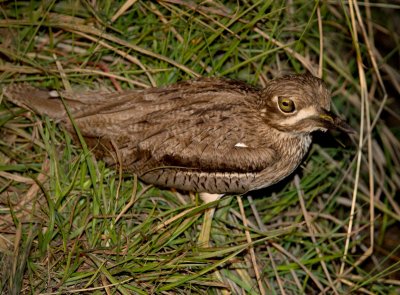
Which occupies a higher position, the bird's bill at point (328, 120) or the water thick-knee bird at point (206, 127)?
the bird's bill at point (328, 120)

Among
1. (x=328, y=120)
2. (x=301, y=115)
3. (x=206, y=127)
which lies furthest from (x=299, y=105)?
(x=206, y=127)

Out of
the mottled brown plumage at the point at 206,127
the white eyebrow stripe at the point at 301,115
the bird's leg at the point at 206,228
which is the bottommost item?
the bird's leg at the point at 206,228

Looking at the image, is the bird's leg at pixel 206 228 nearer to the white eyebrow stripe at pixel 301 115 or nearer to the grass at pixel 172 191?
the grass at pixel 172 191

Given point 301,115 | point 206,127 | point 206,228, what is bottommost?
point 206,228

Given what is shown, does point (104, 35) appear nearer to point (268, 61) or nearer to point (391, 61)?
point (268, 61)

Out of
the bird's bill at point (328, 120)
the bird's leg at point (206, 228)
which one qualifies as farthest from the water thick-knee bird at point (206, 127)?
the bird's leg at point (206, 228)

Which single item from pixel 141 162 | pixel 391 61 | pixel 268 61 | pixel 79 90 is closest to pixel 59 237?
pixel 141 162

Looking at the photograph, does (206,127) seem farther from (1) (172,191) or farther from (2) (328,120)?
(2) (328,120)
